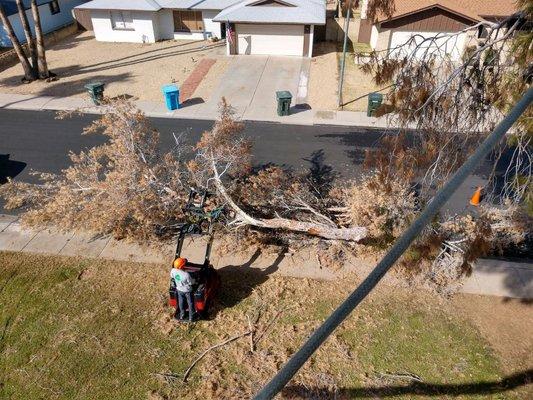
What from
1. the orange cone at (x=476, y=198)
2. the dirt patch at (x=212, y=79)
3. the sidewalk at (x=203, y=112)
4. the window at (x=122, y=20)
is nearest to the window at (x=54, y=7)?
the window at (x=122, y=20)

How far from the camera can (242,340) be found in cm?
756

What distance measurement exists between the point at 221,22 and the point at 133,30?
7648 mm

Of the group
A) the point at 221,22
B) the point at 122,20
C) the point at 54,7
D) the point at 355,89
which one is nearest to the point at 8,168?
the point at 221,22

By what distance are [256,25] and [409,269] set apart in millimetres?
20317

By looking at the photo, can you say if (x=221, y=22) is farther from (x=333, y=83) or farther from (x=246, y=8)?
(x=333, y=83)

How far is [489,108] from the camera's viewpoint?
6277mm

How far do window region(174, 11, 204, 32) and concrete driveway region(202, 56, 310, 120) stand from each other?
5.38 meters

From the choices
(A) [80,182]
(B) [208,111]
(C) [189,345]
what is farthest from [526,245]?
(B) [208,111]

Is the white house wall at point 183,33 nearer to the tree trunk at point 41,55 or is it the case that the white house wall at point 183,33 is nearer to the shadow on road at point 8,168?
the tree trunk at point 41,55

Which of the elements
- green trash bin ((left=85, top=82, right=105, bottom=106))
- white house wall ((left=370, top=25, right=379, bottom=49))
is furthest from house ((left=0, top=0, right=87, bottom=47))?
white house wall ((left=370, top=25, right=379, bottom=49))

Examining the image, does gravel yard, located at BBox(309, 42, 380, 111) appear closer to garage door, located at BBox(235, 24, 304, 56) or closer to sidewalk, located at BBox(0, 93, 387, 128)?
sidewalk, located at BBox(0, 93, 387, 128)

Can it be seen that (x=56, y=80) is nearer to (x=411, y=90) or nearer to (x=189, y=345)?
(x=189, y=345)

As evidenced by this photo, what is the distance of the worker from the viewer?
7250 mm

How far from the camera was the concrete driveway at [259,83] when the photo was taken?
17.5 metres
